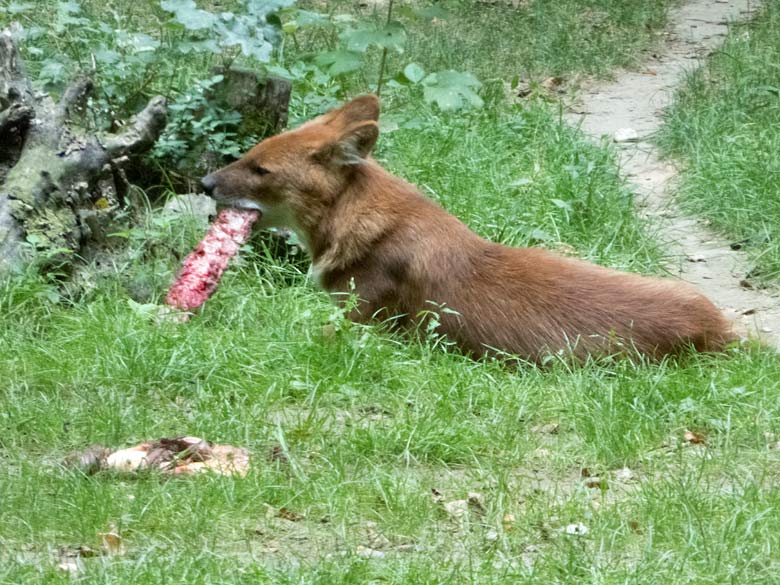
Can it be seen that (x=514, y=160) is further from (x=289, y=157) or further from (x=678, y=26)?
(x=678, y=26)

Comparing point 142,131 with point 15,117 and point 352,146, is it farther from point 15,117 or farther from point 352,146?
point 352,146

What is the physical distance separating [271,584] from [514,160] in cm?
550

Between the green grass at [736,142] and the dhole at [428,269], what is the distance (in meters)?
1.91

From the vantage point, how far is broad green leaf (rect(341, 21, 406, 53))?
26.8ft

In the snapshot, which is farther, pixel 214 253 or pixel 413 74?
pixel 413 74

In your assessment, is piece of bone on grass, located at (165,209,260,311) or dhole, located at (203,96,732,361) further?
piece of bone on grass, located at (165,209,260,311)

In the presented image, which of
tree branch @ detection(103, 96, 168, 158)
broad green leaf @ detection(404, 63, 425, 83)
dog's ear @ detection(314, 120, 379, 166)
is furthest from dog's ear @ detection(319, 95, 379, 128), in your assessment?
broad green leaf @ detection(404, 63, 425, 83)

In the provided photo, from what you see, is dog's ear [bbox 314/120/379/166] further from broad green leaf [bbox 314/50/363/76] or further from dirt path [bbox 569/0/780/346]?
dirt path [bbox 569/0/780/346]

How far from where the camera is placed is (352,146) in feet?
21.5

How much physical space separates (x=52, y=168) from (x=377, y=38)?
2.33 metres

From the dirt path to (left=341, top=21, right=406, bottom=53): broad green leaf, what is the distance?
6.66 ft

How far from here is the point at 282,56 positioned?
1002cm

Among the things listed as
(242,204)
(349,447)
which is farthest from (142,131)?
(349,447)

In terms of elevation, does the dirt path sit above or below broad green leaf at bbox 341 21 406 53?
below
